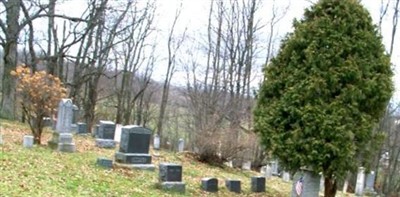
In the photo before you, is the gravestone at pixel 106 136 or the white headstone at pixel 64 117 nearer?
the white headstone at pixel 64 117

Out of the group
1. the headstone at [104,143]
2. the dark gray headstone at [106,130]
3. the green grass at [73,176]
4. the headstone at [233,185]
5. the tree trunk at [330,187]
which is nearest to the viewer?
the green grass at [73,176]

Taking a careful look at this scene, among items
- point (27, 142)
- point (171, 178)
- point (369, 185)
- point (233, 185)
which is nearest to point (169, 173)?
point (171, 178)

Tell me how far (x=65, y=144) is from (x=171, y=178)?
375 centimetres

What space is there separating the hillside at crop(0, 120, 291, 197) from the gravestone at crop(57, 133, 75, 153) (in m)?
0.26

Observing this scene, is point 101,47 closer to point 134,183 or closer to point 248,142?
point 248,142

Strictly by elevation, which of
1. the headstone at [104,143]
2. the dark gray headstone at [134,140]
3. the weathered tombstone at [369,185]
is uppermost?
the dark gray headstone at [134,140]

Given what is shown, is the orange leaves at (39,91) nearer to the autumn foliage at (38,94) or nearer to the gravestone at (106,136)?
the autumn foliage at (38,94)

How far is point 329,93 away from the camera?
388 inches

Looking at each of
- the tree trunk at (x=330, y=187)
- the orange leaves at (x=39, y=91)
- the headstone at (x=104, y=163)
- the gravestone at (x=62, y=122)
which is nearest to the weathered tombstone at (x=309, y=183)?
the tree trunk at (x=330, y=187)

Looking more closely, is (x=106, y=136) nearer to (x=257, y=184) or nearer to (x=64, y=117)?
(x=64, y=117)

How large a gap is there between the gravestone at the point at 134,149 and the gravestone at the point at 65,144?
4.28 feet

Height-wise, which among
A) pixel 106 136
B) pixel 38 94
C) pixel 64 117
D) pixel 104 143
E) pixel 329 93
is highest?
pixel 329 93

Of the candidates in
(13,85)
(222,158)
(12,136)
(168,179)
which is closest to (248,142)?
(222,158)

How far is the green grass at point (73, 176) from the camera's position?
890cm
